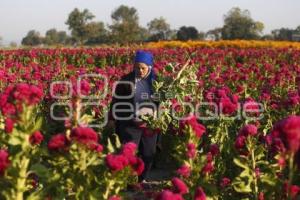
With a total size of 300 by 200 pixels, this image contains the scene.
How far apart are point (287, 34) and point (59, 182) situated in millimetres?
106509

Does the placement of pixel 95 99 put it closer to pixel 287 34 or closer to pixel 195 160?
pixel 195 160

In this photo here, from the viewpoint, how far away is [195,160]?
4707 millimetres

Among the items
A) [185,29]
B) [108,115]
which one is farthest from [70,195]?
[185,29]

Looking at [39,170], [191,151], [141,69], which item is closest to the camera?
[39,170]

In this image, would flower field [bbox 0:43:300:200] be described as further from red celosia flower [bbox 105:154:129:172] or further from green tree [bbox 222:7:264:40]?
green tree [bbox 222:7:264:40]

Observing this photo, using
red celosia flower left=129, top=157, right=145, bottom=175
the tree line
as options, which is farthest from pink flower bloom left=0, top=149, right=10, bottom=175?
the tree line

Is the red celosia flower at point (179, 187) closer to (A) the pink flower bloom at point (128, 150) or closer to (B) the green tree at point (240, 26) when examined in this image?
(A) the pink flower bloom at point (128, 150)

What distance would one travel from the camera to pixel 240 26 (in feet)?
240

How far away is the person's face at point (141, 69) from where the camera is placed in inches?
266

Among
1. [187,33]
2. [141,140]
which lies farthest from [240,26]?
[141,140]

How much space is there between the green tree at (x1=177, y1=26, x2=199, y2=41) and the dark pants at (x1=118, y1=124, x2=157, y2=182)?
190 feet

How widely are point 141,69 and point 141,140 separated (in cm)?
97

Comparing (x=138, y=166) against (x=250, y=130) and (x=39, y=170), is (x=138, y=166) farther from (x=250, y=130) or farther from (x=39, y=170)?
(x=250, y=130)

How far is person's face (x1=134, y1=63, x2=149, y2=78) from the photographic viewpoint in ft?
22.1
